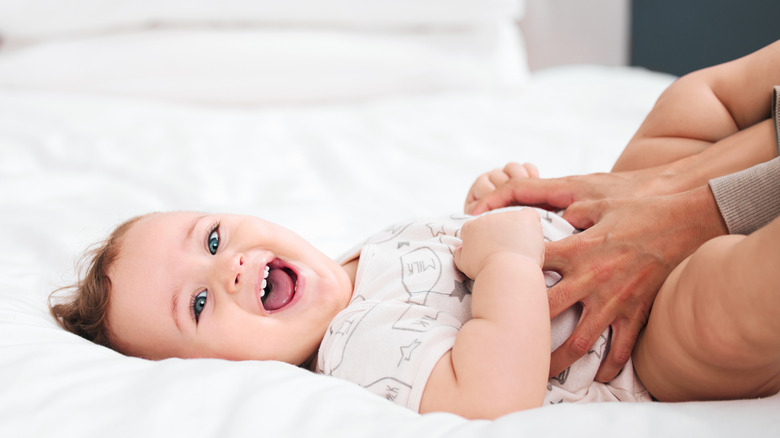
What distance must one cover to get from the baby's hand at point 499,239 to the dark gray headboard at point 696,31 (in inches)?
76.4

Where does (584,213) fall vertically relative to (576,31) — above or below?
below

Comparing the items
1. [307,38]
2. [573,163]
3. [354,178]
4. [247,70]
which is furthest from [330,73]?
[573,163]

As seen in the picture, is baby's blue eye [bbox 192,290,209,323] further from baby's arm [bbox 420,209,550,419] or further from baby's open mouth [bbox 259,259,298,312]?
baby's arm [bbox 420,209,550,419]

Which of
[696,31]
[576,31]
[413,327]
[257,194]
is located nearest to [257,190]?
[257,194]

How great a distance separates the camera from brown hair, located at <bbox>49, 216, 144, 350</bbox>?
0.85 meters

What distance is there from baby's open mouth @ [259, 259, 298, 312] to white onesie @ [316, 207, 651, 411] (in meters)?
0.08

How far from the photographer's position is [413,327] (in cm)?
73

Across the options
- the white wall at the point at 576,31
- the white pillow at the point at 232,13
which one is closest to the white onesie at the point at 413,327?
the white pillow at the point at 232,13

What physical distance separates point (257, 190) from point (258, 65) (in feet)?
2.23

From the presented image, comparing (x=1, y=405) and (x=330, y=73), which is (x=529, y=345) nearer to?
(x=1, y=405)

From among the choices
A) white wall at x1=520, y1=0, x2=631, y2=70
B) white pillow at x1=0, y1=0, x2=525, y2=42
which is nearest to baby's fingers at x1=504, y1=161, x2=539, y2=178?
white pillow at x1=0, y1=0, x2=525, y2=42

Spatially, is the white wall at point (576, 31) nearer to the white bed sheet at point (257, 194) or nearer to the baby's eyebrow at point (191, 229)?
the white bed sheet at point (257, 194)

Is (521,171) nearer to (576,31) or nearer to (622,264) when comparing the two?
(622,264)

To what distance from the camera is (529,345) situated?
26.0 inches
